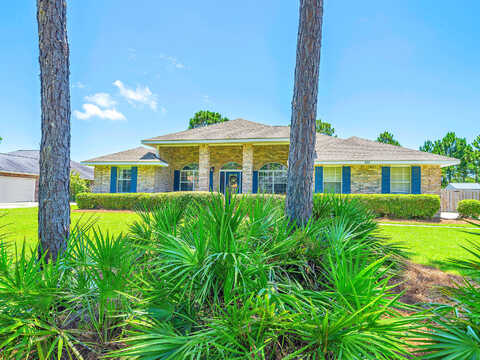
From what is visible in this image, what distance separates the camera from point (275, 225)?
311 cm

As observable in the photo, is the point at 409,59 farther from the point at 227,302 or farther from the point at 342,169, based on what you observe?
the point at 227,302

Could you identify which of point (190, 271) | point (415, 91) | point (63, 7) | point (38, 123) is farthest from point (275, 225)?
point (415, 91)

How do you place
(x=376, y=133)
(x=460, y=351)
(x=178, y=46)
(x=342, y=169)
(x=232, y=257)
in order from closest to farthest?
(x=460, y=351)
(x=232, y=257)
(x=342, y=169)
(x=178, y=46)
(x=376, y=133)

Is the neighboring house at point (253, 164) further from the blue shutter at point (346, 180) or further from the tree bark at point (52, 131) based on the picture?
the tree bark at point (52, 131)

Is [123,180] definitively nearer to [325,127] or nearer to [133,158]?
[133,158]

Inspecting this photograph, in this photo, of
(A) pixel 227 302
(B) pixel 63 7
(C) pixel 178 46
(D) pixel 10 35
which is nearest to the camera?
(A) pixel 227 302

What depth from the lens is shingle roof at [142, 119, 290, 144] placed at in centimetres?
1652

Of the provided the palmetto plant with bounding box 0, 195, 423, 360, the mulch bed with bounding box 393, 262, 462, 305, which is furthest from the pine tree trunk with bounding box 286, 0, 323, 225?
the mulch bed with bounding box 393, 262, 462, 305

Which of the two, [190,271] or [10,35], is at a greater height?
[10,35]

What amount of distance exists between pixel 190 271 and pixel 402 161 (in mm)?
16797

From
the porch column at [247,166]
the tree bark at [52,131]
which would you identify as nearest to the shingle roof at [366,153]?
the porch column at [247,166]

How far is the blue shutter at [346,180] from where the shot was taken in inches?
640

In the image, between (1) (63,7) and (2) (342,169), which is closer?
(1) (63,7)

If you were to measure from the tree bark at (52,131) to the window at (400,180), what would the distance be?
17268 mm
